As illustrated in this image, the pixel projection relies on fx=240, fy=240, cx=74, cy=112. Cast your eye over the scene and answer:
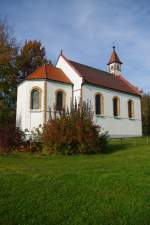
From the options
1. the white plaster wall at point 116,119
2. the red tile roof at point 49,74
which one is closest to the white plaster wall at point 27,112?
the red tile roof at point 49,74

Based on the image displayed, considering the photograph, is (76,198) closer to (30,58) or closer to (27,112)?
(27,112)

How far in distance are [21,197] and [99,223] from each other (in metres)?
2.26

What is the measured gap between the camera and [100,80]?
31.2 m

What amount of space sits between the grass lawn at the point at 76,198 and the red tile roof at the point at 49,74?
1932 cm

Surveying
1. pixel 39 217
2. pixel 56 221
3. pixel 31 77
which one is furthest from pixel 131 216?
pixel 31 77

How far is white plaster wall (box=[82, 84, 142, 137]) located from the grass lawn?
2028 centimetres

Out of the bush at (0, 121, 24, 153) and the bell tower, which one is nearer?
the bush at (0, 121, 24, 153)

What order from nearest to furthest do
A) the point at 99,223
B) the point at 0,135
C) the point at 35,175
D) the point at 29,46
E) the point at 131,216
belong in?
the point at 99,223 → the point at 131,216 → the point at 35,175 → the point at 0,135 → the point at 29,46

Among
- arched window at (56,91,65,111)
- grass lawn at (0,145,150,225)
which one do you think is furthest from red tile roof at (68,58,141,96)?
grass lawn at (0,145,150,225)

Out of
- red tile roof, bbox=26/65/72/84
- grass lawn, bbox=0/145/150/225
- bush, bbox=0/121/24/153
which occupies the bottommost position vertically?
grass lawn, bbox=0/145/150/225

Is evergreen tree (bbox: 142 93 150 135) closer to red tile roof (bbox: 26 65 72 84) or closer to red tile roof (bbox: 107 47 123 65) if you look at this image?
red tile roof (bbox: 107 47 123 65)

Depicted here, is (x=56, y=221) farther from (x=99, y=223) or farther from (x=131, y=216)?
(x=131, y=216)

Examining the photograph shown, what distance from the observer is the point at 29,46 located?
41.9 metres

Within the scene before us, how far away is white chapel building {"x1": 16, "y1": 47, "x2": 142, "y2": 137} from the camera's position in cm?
2602
